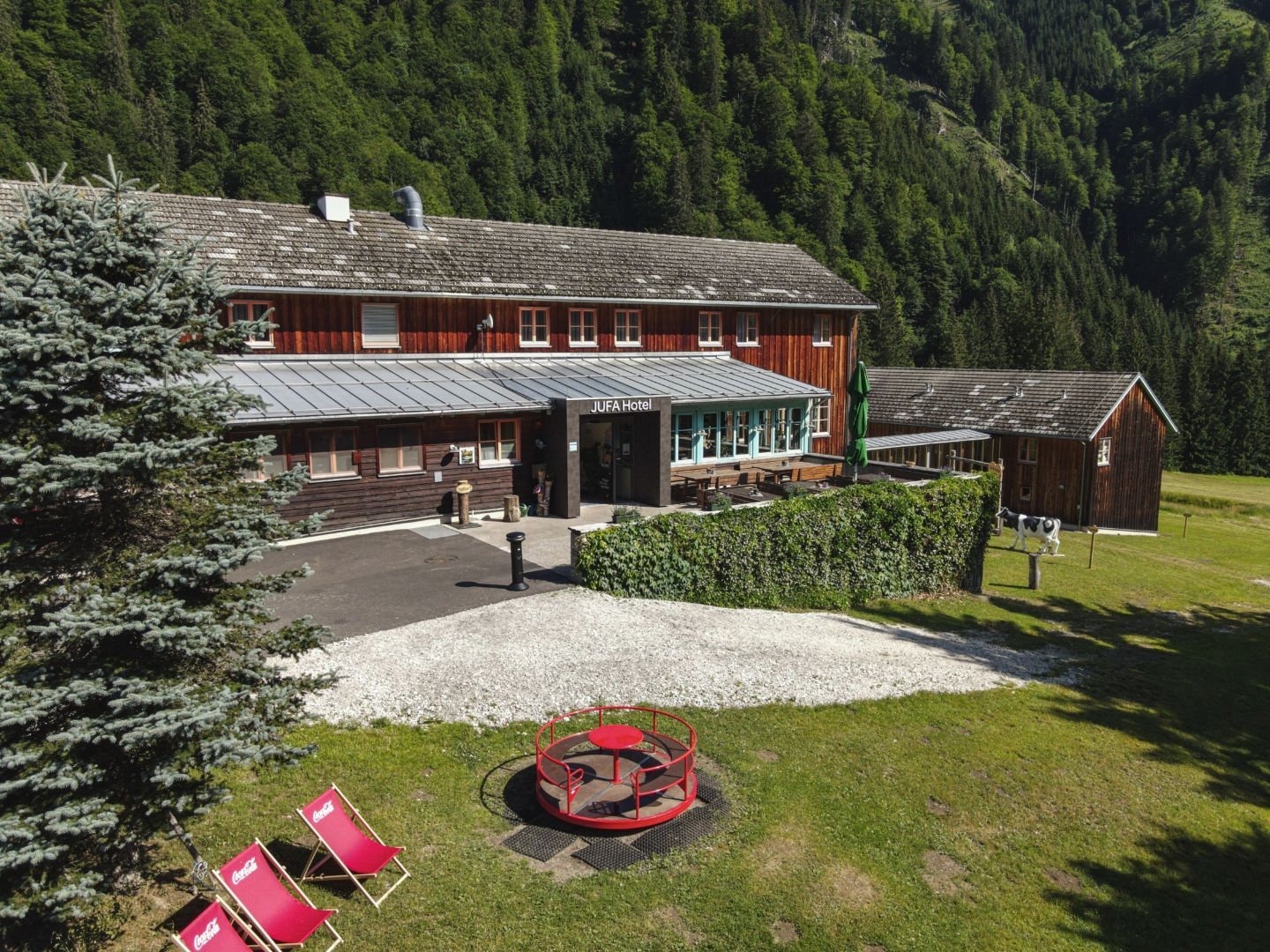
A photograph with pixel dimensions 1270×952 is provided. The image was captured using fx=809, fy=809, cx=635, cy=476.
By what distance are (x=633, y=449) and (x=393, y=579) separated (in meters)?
9.84

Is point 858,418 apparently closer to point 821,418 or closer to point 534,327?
point 821,418

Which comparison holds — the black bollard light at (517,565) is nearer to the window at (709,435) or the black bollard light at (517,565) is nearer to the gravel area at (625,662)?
the gravel area at (625,662)

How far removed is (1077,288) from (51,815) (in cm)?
12799

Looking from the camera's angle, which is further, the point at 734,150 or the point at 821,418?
the point at 734,150

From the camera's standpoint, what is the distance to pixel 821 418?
106ft

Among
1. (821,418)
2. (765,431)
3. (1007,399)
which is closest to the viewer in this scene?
(765,431)

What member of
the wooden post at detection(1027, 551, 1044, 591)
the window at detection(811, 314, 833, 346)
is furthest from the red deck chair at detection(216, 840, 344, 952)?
the window at detection(811, 314, 833, 346)

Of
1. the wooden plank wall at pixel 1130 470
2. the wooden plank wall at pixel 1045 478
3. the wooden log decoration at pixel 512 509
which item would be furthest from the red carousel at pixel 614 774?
the wooden plank wall at pixel 1130 470

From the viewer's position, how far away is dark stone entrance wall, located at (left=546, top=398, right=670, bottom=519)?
2205cm

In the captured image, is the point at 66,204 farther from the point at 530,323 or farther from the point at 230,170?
the point at 230,170

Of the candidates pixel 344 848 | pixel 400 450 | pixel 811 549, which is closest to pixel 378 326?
pixel 400 450

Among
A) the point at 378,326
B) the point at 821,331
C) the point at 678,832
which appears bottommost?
the point at 678,832

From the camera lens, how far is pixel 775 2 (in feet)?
492

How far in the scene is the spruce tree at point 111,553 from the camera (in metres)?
5.80
